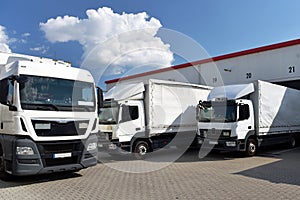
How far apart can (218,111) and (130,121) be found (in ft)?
11.6

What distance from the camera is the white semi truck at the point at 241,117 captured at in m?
10.5

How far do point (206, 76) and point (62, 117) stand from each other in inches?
582

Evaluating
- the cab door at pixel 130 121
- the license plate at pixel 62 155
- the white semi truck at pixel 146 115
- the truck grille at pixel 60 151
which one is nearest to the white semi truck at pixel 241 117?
the white semi truck at pixel 146 115

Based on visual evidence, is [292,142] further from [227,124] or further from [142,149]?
[142,149]

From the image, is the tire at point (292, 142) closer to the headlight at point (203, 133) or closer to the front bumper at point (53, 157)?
the headlight at point (203, 133)

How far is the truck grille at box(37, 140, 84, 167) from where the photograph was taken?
6195 millimetres

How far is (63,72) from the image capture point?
22.9 ft

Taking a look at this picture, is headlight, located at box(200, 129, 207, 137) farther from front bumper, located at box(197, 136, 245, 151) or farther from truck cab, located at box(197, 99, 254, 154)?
front bumper, located at box(197, 136, 245, 151)

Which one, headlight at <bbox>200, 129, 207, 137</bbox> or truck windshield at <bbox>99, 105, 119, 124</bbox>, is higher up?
truck windshield at <bbox>99, 105, 119, 124</bbox>

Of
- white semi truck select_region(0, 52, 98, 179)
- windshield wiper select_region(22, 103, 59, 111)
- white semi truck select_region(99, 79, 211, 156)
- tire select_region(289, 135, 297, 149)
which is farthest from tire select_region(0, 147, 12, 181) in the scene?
tire select_region(289, 135, 297, 149)

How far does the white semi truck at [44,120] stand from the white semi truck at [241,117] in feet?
17.9

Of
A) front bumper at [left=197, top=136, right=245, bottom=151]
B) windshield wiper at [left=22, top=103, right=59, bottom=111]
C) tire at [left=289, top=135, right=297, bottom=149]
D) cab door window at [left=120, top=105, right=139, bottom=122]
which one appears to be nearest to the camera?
windshield wiper at [left=22, top=103, right=59, bottom=111]

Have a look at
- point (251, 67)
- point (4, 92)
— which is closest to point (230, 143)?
point (4, 92)

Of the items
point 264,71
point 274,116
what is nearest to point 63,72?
point 274,116
